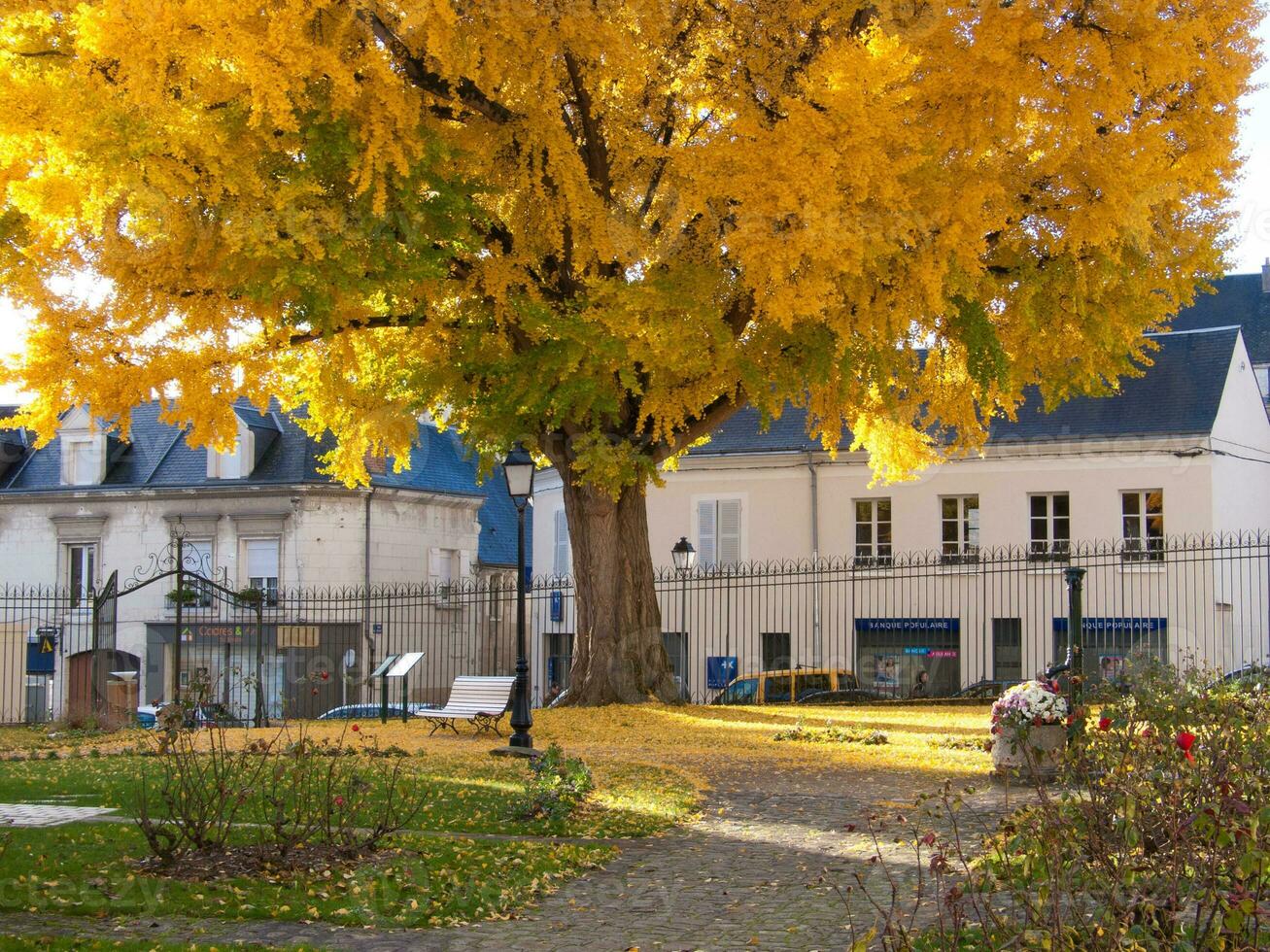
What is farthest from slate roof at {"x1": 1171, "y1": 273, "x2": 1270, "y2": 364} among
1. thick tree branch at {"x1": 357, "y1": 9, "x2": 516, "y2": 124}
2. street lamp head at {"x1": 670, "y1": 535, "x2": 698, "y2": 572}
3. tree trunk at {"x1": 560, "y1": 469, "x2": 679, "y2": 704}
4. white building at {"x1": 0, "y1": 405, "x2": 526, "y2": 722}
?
thick tree branch at {"x1": 357, "y1": 9, "x2": 516, "y2": 124}

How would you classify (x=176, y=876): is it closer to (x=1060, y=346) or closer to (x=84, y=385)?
(x=84, y=385)

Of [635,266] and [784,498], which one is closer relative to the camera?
[635,266]

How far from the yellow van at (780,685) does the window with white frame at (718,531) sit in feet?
21.8

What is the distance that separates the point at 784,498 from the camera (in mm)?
32562

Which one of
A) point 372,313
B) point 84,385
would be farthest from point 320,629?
point 84,385

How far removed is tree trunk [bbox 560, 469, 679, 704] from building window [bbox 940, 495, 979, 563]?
13.3 meters

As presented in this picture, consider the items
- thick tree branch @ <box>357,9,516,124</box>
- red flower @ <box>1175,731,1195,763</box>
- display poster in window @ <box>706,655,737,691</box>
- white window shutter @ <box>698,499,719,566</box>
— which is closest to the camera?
red flower @ <box>1175,731,1195,763</box>

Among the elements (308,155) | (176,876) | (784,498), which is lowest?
(176,876)

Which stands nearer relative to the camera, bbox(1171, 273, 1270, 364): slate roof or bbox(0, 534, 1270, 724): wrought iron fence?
bbox(0, 534, 1270, 724): wrought iron fence

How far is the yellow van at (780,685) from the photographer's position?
84.5 ft

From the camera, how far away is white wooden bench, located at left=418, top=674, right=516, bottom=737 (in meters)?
16.9

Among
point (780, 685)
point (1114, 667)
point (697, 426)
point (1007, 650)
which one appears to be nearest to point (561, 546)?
point (780, 685)

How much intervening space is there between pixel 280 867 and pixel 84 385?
28.0ft

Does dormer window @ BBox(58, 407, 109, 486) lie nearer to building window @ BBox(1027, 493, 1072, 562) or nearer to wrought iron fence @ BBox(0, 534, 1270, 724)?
wrought iron fence @ BBox(0, 534, 1270, 724)
